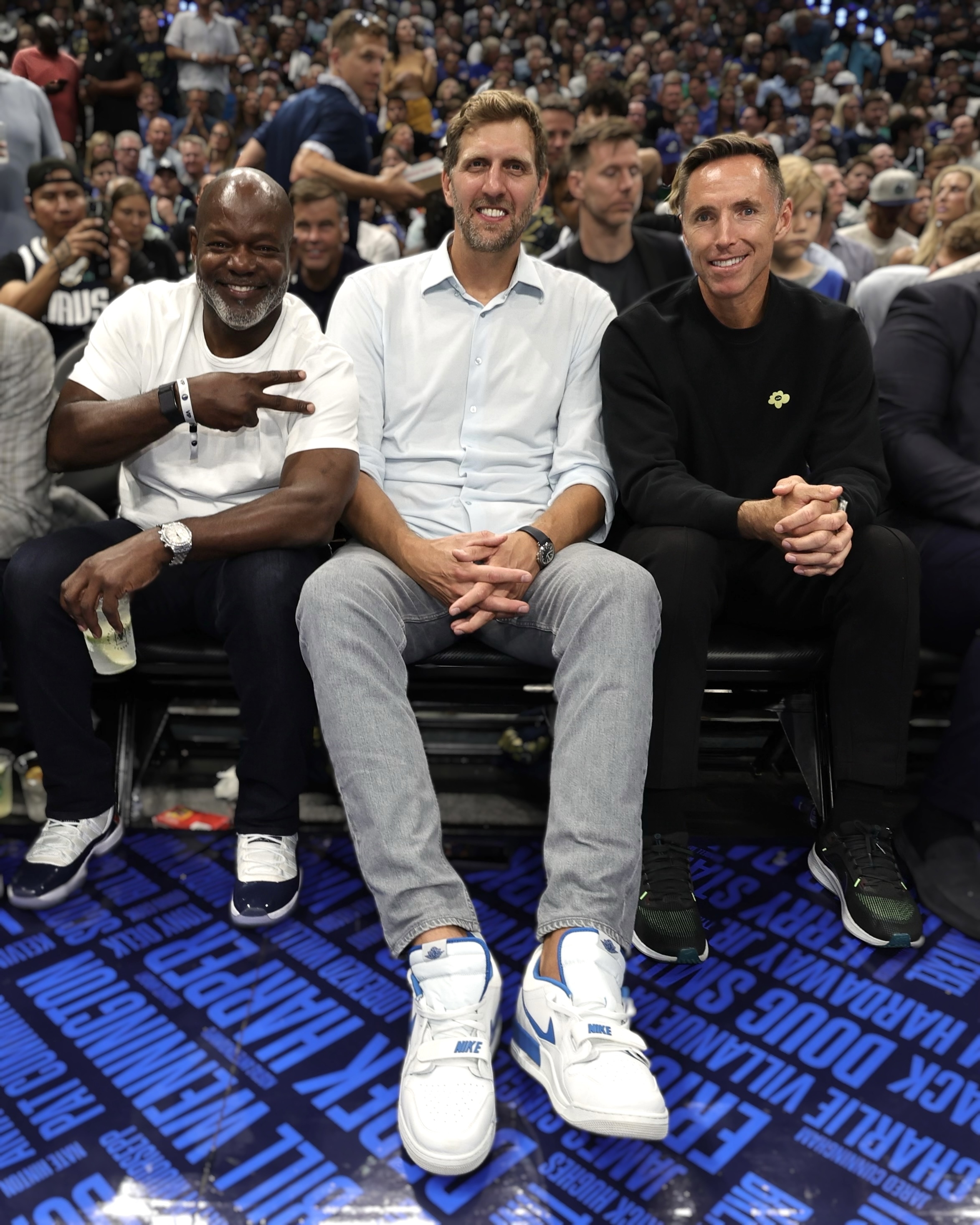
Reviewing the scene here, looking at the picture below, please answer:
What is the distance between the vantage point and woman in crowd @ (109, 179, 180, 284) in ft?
13.5

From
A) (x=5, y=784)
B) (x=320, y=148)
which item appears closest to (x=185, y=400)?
(x=5, y=784)

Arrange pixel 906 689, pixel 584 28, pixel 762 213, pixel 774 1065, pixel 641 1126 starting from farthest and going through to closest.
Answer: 1. pixel 584 28
2. pixel 762 213
3. pixel 906 689
4. pixel 774 1065
5. pixel 641 1126

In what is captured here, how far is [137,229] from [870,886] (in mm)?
3909

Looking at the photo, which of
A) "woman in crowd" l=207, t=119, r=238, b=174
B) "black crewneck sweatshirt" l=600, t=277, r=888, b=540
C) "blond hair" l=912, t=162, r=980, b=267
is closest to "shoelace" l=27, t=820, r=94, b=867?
"black crewneck sweatshirt" l=600, t=277, r=888, b=540

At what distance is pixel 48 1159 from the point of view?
4.37 ft

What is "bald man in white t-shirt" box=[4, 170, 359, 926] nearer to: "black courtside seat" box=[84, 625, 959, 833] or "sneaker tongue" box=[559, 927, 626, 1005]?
"black courtside seat" box=[84, 625, 959, 833]

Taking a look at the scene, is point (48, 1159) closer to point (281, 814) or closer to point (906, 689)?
point (281, 814)

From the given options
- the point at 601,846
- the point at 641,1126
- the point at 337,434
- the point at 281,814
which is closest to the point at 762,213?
the point at 337,434

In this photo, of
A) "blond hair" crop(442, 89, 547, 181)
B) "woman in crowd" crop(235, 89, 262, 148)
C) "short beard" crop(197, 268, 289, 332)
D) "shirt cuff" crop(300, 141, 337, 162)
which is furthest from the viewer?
"woman in crowd" crop(235, 89, 262, 148)

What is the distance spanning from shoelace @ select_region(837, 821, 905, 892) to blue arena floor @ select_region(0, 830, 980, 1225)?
115 millimetres

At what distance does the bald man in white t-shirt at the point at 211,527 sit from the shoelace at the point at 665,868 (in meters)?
0.66

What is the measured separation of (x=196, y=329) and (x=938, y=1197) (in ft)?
6.43

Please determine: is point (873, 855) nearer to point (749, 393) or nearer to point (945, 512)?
point (945, 512)

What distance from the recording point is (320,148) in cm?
356
